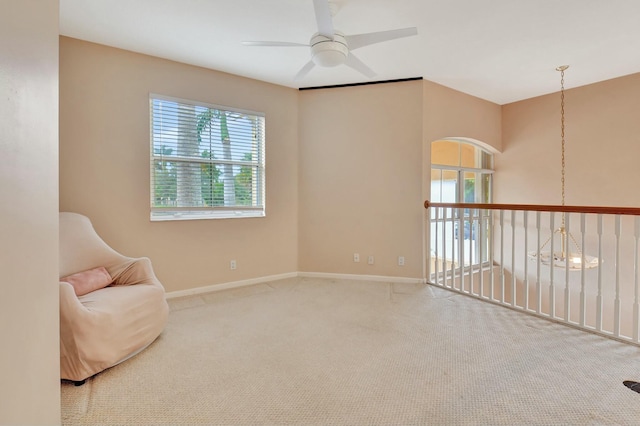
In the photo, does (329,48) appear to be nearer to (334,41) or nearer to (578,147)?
(334,41)

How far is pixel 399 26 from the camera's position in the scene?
257 centimetres

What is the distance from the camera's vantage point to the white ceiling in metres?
2.31

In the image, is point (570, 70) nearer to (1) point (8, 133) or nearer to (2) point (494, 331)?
(2) point (494, 331)

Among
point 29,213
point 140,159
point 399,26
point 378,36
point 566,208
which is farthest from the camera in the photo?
point 140,159

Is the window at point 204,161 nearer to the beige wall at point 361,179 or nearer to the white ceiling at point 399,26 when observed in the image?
the white ceiling at point 399,26

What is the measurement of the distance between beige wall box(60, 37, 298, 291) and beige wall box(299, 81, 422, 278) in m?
0.43

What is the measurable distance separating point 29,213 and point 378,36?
7.04ft

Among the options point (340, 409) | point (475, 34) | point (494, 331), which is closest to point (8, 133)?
point (340, 409)

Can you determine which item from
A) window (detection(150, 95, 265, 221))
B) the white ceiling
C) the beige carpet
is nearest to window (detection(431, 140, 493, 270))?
the white ceiling

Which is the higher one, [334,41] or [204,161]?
[334,41]

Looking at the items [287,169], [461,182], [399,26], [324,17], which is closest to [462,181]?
[461,182]

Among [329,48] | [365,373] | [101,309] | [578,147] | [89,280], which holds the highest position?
[329,48]

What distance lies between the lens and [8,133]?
2.91 ft

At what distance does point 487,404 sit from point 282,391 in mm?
1074
